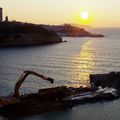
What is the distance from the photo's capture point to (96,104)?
50469 millimetres

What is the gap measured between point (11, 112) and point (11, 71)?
36.6 meters

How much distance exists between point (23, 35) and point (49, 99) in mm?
119044

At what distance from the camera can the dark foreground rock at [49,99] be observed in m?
43.8

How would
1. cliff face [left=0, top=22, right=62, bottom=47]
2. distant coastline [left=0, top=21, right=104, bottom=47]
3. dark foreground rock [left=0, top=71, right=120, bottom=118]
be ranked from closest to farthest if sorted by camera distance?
1. dark foreground rock [left=0, top=71, right=120, bottom=118]
2. distant coastline [left=0, top=21, right=104, bottom=47]
3. cliff face [left=0, top=22, right=62, bottom=47]

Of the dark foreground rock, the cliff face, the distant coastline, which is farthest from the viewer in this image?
the cliff face

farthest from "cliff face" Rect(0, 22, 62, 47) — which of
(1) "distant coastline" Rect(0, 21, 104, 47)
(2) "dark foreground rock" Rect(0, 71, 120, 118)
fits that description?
(2) "dark foreground rock" Rect(0, 71, 120, 118)

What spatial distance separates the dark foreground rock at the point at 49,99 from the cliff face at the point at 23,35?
10305 cm

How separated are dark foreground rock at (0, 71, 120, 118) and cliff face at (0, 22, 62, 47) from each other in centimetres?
10305

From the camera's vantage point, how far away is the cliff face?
158625mm

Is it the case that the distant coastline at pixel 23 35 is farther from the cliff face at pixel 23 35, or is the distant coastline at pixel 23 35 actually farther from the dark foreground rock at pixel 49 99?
the dark foreground rock at pixel 49 99

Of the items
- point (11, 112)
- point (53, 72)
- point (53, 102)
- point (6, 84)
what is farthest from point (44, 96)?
point (53, 72)

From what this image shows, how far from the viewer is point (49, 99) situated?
4634cm

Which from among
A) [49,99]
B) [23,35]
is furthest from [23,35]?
[49,99]

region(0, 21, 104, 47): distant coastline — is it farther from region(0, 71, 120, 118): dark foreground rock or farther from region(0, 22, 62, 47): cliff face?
region(0, 71, 120, 118): dark foreground rock
